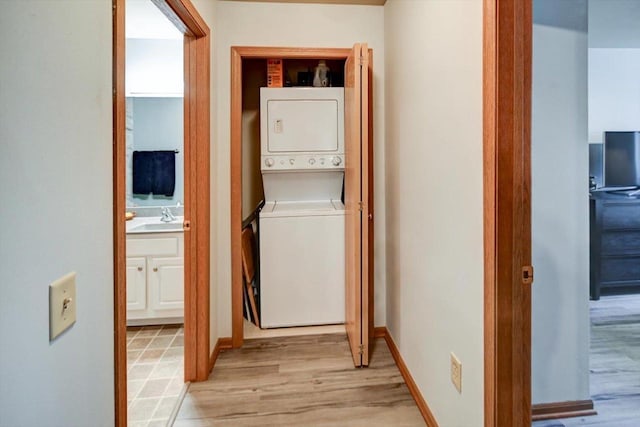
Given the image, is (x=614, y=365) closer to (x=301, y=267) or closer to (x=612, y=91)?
(x=301, y=267)

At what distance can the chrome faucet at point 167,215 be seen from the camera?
306 centimetres

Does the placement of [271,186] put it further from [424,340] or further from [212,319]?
[424,340]

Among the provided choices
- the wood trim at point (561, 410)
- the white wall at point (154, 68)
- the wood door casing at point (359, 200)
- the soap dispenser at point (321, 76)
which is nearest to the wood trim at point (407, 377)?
the wood door casing at point (359, 200)

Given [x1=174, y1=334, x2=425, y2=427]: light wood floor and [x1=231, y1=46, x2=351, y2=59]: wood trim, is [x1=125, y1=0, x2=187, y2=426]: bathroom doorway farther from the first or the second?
[x1=231, y1=46, x2=351, y2=59]: wood trim

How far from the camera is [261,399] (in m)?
1.89

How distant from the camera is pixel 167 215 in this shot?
10.1 feet

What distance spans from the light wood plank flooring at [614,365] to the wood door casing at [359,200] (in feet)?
3.36

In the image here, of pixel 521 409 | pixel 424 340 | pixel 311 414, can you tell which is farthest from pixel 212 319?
pixel 521 409

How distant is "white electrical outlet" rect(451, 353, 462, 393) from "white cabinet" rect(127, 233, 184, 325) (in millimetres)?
2108

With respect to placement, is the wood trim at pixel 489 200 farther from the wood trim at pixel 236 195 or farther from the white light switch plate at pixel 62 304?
the wood trim at pixel 236 195

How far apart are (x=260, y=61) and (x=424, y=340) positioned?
8.66 ft

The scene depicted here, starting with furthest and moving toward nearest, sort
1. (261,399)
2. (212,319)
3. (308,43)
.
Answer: (308,43), (212,319), (261,399)

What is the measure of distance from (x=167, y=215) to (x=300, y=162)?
1.38m

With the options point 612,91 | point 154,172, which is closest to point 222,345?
point 154,172
